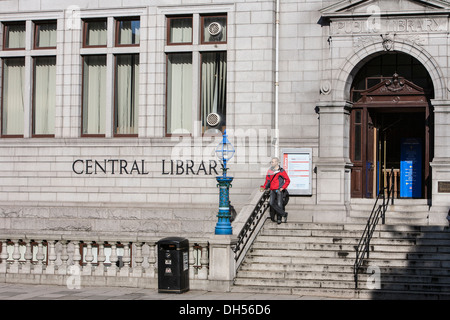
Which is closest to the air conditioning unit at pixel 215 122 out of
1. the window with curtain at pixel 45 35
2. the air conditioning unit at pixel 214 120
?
the air conditioning unit at pixel 214 120

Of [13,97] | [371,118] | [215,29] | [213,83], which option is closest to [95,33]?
[13,97]

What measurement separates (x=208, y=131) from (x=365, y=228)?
6.62 m

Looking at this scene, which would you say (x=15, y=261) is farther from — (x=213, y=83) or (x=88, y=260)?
(x=213, y=83)

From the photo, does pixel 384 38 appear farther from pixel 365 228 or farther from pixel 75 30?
pixel 75 30

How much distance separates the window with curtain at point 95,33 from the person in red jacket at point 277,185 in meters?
7.29

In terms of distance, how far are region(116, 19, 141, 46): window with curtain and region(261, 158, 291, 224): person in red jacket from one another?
6.39m

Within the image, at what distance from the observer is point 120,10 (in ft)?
Result: 82.2

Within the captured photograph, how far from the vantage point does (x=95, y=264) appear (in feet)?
65.0

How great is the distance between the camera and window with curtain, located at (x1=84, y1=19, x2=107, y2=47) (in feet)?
83.6

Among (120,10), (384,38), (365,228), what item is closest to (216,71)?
(120,10)

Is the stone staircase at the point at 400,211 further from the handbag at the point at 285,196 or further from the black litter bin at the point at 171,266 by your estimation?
the black litter bin at the point at 171,266

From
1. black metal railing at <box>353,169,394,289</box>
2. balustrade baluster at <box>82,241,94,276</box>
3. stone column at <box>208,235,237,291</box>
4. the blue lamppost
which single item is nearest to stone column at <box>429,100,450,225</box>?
black metal railing at <box>353,169,394,289</box>

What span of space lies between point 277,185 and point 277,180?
14cm

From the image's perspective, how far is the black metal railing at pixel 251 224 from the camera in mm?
19716
